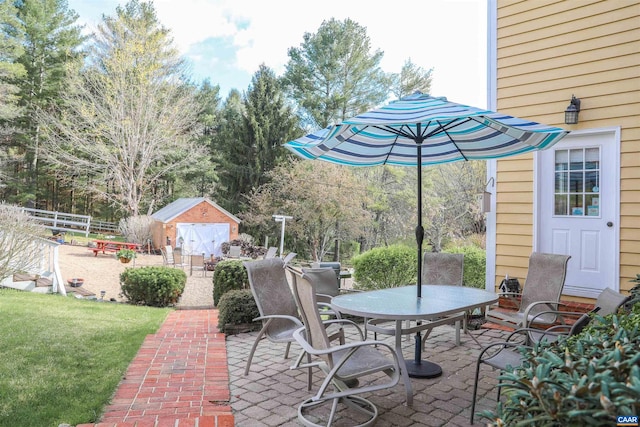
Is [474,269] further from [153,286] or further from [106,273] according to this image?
[106,273]

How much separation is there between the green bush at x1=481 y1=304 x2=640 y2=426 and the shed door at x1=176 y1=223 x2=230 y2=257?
18.2 m

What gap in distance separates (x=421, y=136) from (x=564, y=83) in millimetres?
2666

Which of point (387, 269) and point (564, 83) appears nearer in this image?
point (564, 83)

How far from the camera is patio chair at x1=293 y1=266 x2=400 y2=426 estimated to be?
2635 mm

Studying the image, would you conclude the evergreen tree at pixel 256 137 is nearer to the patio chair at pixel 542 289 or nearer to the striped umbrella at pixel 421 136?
the striped umbrella at pixel 421 136

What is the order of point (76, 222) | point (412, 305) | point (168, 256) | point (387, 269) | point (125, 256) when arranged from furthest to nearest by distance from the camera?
1. point (76, 222)
2. point (125, 256)
3. point (168, 256)
4. point (387, 269)
5. point (412, 305)

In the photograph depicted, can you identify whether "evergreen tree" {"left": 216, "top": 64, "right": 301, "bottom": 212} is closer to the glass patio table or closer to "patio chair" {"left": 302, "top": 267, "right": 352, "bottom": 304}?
"patio chair" {"left": 302, "top": 267, "right": 352, "bottom": 304}

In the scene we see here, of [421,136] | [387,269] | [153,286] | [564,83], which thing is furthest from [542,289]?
[153,286]

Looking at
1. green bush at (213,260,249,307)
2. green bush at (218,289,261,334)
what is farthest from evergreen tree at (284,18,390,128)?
green bush at (218,289,261,334)

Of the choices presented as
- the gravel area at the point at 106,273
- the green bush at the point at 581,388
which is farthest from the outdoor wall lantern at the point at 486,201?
the gravel area at the point at 106,273

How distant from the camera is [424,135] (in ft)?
14.2

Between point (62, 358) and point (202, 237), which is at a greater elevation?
point (202, 237)

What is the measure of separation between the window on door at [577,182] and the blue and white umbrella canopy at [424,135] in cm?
148

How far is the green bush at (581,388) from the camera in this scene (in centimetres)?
115
